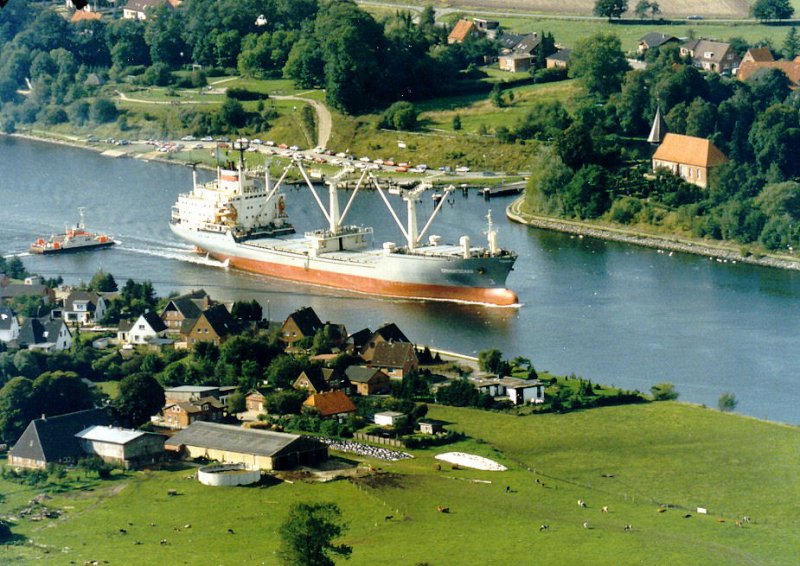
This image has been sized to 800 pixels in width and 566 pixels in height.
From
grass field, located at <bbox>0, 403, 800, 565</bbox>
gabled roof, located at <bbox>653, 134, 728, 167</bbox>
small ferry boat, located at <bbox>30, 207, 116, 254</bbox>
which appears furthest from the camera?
gabled roof, located at <bbox>653, 134, 728, 167</bbox>

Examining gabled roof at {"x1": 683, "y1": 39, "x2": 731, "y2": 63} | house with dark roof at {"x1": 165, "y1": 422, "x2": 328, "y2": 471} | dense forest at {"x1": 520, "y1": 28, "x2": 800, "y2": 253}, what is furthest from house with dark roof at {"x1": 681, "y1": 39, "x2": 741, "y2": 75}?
house with dark roof at {"x1": 165, "y1": 422, "x2": 328, "y2": 471}

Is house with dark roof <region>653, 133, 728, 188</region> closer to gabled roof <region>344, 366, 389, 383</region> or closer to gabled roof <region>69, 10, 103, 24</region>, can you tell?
gabled roof <region>344, 366, 389, 383</region>

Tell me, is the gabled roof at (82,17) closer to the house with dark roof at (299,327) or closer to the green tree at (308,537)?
the house with dark roof at (299,327)

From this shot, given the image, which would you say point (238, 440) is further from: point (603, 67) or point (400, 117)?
point (603, 67)

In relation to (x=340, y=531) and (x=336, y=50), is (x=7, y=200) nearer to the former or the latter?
(x=336, y=50)

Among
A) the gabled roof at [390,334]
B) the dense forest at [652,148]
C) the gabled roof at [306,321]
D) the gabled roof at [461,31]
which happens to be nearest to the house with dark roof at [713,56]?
the dense forest at [652,148]

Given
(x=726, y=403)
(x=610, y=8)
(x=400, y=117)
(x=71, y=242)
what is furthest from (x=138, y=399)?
(x=610, y=8)
